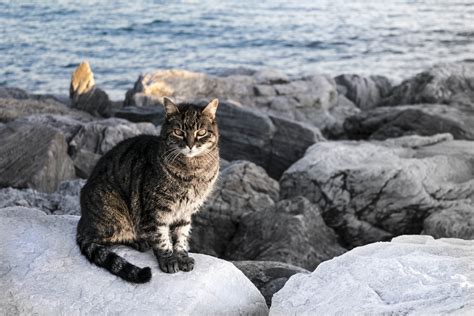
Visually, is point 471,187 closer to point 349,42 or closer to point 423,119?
point 423,119

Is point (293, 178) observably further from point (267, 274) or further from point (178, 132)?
point (178, 132)

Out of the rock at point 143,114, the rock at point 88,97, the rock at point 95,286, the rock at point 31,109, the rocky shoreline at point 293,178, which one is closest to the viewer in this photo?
the rock at point 95,286

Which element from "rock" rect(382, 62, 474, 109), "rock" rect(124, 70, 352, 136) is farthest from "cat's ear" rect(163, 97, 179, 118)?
"rock" rect(382, 62, 474, 109)

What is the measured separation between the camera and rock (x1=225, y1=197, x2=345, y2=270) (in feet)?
31.3

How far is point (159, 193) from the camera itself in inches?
256

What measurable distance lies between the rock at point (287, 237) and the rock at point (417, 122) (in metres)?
5.20

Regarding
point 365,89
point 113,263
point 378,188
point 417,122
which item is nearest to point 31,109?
point 417,122

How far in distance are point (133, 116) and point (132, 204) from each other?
10.1 m

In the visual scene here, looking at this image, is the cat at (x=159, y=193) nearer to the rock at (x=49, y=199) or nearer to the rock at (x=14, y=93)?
the rock at (x=49, y=199)

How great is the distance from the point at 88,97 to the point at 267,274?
41.6 feet

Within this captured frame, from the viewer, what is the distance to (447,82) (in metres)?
17.7

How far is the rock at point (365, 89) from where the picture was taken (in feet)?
70.6

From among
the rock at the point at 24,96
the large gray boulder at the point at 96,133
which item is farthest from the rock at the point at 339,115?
the rock at the point at 24,96

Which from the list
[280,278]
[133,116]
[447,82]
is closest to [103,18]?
[133,116]
